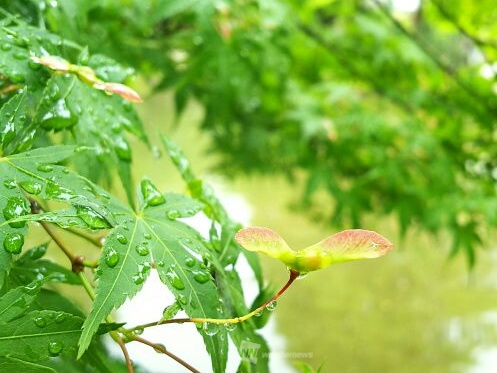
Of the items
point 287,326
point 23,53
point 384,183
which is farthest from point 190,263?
point 287,326

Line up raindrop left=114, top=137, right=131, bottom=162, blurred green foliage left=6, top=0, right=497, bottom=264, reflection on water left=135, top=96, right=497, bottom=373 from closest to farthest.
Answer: raindrop left=114, top=137, right=131, bottom=162
blurred green foliage left=6, top=0, right=497, bottom=264
reflection on water left=135, top=96, right=497, bottom=373

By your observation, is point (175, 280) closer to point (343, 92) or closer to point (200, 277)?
point (200, 277)

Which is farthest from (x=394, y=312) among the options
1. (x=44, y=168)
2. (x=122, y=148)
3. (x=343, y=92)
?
(x=44, y=168)

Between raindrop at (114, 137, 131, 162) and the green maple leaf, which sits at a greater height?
the green maple leaf

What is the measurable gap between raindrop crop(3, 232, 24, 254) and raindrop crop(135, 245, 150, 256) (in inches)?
2.3

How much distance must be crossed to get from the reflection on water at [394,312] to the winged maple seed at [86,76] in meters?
0.74

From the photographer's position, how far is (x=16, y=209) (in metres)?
0.28

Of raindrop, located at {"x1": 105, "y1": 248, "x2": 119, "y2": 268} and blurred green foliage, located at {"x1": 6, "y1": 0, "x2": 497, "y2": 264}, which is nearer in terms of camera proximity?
raindrop, located at {"x1": 105, "y1": 248, "x2": 119, "y2": 268}

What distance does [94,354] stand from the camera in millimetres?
331

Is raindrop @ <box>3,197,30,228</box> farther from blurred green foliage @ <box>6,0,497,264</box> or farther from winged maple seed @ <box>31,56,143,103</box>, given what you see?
blurred green foliage @ <box>6,0,497,264</box>

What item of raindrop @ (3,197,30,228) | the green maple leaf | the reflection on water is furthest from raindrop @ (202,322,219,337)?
the reflection on water

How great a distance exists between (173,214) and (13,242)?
0.34 feet

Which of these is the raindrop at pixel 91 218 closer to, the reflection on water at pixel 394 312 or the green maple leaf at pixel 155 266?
the green maple leaf at pixel 155 266

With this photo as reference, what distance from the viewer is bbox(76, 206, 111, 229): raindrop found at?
281 mm
